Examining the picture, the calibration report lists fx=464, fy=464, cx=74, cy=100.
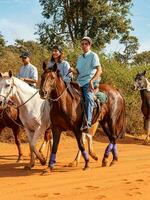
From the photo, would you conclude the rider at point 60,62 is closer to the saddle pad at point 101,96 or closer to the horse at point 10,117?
the saddle pad at point 101,96

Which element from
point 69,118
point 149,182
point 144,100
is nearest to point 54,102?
point 69,118

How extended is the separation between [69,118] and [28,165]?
187 centimetres

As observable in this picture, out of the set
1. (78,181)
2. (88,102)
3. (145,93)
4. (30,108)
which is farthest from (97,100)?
(145,93)

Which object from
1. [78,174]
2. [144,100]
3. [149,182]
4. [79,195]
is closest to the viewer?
[79,195]

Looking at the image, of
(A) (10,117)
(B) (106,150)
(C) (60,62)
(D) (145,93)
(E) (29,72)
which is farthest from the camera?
(D) (145,93)

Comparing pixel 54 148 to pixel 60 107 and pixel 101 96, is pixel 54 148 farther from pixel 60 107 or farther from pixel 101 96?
pixel 101 96

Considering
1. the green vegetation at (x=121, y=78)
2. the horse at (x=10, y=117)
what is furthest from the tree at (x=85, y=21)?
the horse at (x=10, y=117)

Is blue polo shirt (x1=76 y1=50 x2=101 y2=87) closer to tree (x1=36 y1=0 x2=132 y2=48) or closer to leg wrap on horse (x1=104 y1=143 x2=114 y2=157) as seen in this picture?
leg wrap on horse (x1=104 y1=143 x2=114 y2=157)

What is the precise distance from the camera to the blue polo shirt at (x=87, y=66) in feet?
35.4

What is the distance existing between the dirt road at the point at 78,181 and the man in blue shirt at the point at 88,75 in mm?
1228

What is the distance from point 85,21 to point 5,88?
87.8ft

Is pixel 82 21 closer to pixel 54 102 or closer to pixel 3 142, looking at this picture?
pixel 3 142

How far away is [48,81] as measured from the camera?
9.91 meters

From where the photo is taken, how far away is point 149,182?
9.16 metres
